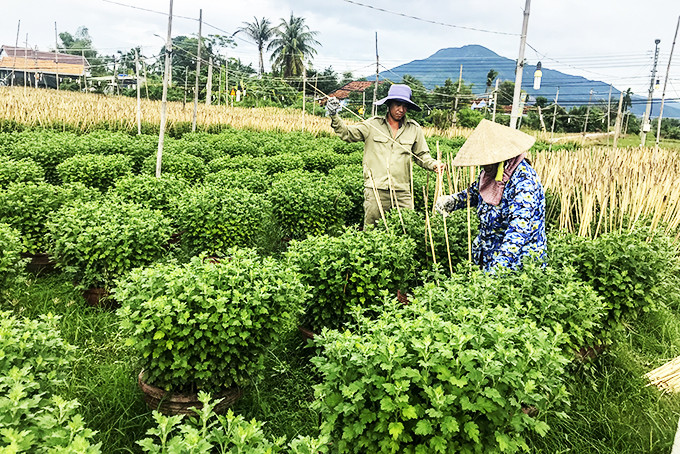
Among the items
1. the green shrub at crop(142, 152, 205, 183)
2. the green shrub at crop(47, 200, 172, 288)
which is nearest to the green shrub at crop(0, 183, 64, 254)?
the green shrub at crop(47, 200, 172, 288)

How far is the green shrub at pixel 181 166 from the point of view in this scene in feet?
26.3

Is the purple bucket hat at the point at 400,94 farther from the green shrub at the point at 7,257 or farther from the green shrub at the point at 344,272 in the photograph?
the green shrub at the point at 7,257

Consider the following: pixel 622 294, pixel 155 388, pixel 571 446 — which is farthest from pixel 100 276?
pixel 622 294

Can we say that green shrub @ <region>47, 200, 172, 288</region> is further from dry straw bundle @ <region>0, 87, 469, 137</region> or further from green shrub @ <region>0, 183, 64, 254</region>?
dry straw bundle @ <region>0, 87, 469, 137</region>

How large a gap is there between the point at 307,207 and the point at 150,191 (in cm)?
205

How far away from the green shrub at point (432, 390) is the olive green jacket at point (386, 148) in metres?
3.40

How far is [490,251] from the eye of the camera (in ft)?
12.5

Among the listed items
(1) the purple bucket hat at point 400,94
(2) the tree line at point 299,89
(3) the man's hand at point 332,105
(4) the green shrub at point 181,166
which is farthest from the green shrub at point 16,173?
(2) the tree line at point 299,89

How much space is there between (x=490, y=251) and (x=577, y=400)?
1.32 m

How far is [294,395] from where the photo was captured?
347 cm

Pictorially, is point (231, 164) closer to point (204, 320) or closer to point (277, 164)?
point (277, 164)

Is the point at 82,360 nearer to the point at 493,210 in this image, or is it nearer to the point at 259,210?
the point at 259,210

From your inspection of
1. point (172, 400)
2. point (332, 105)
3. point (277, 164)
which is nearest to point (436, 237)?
point (332, 105)

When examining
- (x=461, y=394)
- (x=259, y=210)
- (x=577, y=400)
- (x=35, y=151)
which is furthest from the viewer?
(x=35, y=151)
